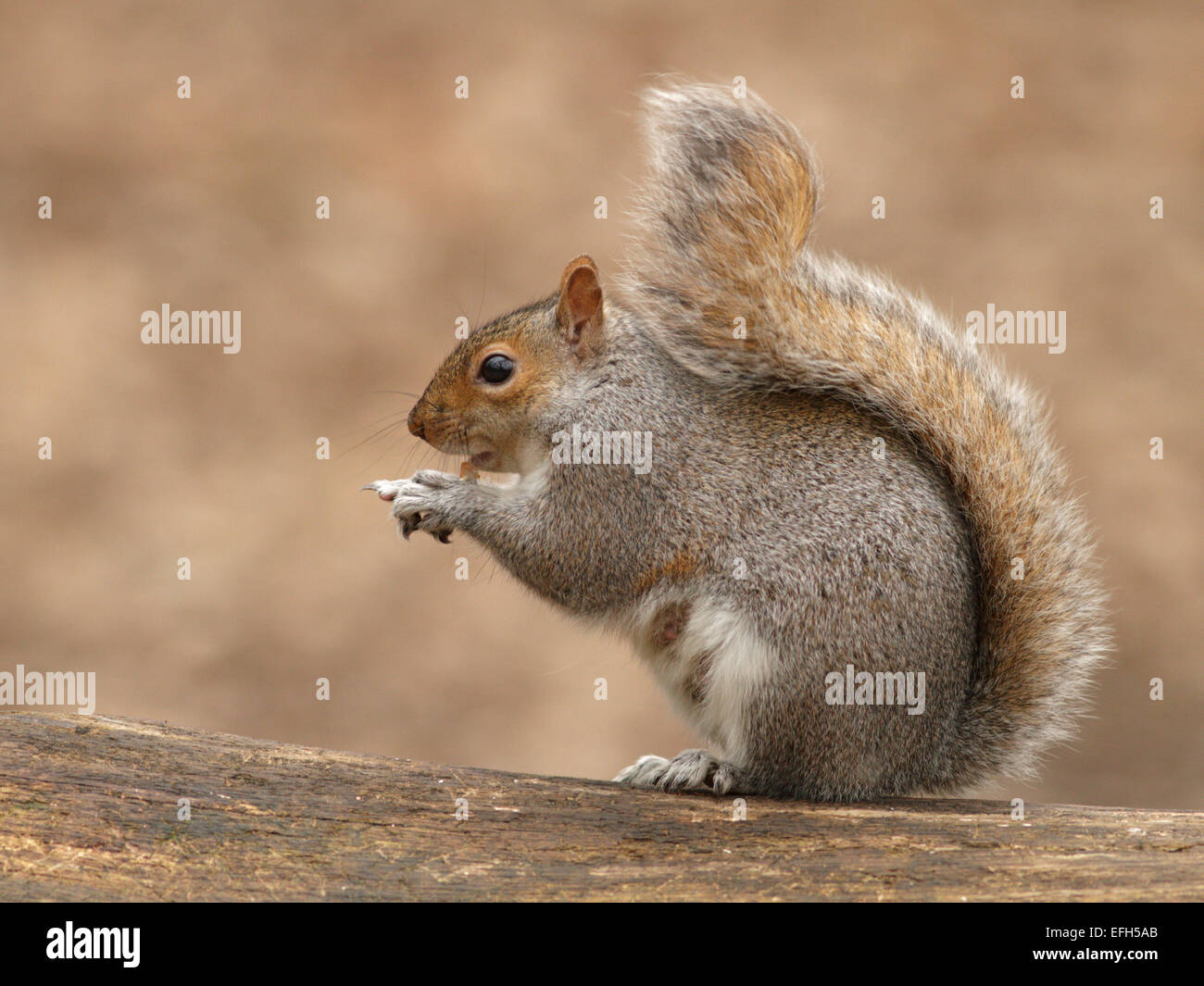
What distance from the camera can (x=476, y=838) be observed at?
1.53 metres

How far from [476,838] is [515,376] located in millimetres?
729

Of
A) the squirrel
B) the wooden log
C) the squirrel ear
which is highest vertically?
the squirrel ear

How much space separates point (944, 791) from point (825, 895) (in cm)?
51

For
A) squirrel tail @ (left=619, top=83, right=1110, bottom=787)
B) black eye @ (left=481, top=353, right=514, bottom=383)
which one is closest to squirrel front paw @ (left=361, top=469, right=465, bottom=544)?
black eye @ (left=481, top=353, right=514, bottom=383)

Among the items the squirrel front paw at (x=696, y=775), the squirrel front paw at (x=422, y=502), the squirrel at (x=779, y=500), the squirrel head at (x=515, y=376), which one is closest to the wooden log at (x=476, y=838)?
the squirrel front paw at (x=696, y=775)

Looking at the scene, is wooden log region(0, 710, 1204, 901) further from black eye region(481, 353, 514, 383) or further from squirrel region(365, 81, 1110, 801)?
black eye region(481, 353, 514, 383)

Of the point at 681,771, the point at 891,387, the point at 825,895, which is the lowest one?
the point at 825,895

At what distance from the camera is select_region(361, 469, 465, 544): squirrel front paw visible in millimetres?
1858

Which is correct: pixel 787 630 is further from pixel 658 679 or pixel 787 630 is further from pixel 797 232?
pixel 797 232

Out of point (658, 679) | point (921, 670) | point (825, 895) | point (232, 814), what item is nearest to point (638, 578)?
point (658, 679)

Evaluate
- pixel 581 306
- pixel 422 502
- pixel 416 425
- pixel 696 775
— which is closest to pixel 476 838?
pixel 696 775

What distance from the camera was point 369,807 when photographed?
159 centimetres

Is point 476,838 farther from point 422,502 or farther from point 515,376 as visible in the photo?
point 515,376

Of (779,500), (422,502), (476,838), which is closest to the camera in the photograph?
(476,838)
